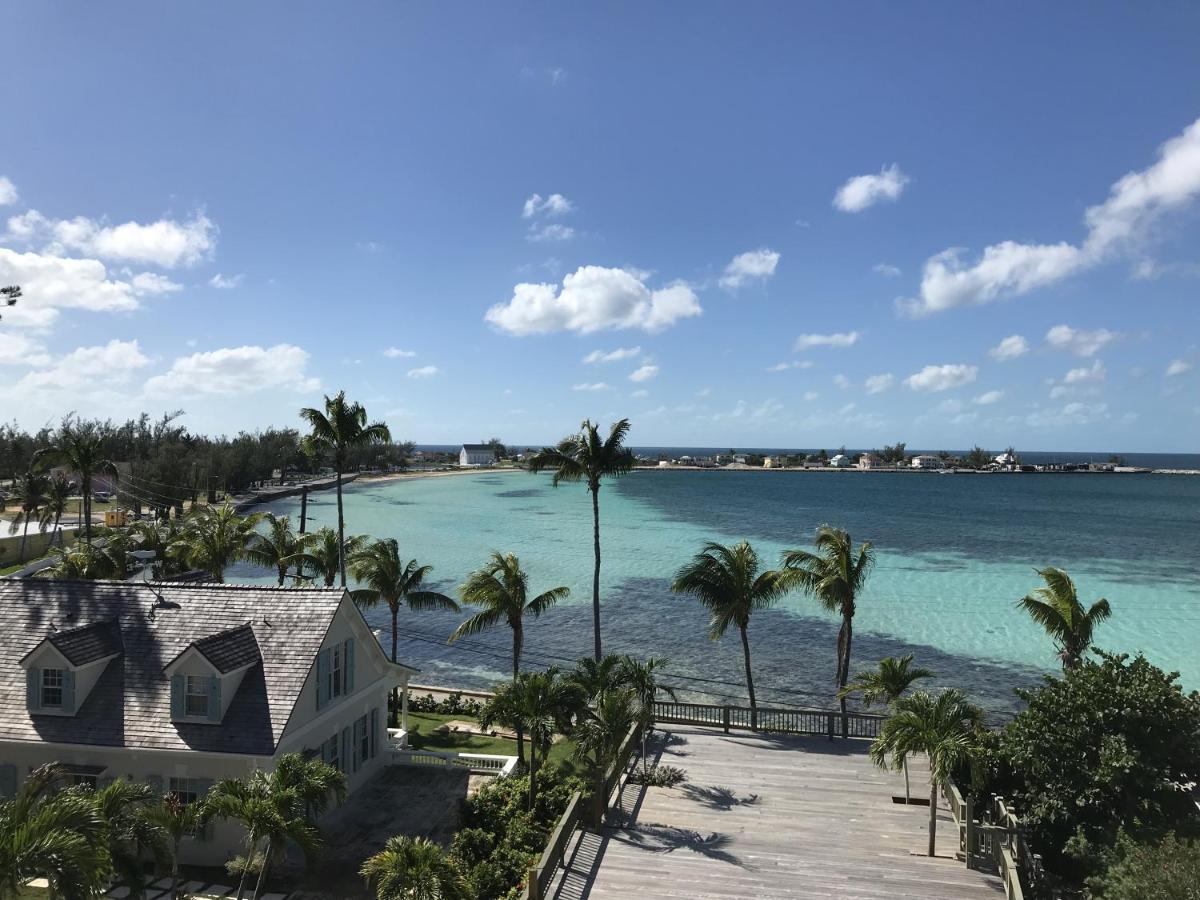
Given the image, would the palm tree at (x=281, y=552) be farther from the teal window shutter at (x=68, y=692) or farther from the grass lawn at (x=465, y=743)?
the teal window shutter at (x=68, y=692)

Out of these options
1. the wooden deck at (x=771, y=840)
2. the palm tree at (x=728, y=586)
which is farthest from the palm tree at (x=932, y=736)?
the palm tree at (x=728, y=586)

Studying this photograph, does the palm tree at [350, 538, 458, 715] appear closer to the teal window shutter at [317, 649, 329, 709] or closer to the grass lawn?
the grass lawn

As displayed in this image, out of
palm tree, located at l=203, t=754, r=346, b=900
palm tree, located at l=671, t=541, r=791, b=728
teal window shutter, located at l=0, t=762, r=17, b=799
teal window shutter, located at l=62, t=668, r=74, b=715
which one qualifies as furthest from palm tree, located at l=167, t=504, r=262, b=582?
palm tree, located at l=203, t=754, r=346, b=900

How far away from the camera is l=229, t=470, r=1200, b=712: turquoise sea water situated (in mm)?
38375

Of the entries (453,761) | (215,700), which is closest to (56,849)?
(215,700)

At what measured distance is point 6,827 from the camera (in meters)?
9.62

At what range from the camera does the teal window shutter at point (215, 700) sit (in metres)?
16.3

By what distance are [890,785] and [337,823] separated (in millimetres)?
14532

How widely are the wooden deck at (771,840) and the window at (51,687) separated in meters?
12.9

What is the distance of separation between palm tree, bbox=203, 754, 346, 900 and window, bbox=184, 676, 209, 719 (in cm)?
491

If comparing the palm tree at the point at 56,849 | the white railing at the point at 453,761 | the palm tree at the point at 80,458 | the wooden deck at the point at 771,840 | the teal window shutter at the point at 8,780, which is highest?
the palm tree at the point at 80,458

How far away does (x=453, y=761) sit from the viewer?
21.8m

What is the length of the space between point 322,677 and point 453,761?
5752 millimetres

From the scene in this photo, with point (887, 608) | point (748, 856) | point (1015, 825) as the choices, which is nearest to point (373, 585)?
point (748, 856)
